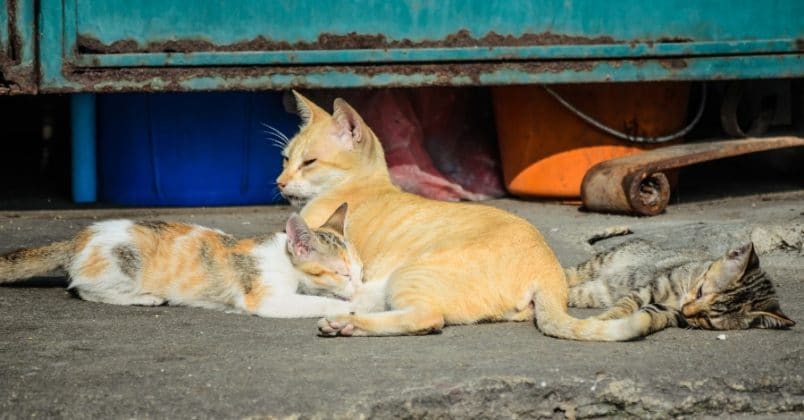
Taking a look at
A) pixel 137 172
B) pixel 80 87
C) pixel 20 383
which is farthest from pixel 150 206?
pixel 20 383

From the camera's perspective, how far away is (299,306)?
185 inches

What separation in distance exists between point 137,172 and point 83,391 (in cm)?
404

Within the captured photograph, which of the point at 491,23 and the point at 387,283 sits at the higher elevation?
the point at 491,23

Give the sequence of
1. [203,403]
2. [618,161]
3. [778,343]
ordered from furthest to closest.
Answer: [618,161] < [778,343] < [203,403]

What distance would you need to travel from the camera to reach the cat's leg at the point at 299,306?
4.68 metres

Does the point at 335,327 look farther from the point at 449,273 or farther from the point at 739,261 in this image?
the point at 739,261

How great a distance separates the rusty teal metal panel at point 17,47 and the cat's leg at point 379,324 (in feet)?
10.6

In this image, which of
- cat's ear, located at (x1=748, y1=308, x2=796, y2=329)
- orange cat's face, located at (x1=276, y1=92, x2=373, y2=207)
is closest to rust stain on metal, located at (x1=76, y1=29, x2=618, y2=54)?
orange cat's face, located at (x1=276, y1=92, x2=373, y2=207)

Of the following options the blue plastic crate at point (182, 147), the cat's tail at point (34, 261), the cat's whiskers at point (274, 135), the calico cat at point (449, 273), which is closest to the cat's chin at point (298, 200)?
the calico cat at point (449, 273)

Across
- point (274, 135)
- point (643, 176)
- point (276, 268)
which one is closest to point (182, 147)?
point (274, 135)

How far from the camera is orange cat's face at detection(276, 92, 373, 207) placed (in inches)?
225

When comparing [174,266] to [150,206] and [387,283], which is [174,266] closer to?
[387,283]

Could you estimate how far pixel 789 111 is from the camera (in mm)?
7953

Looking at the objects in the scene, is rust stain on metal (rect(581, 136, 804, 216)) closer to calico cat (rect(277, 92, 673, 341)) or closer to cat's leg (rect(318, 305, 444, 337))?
calico cat (rect(277, 92, 673, 341))
